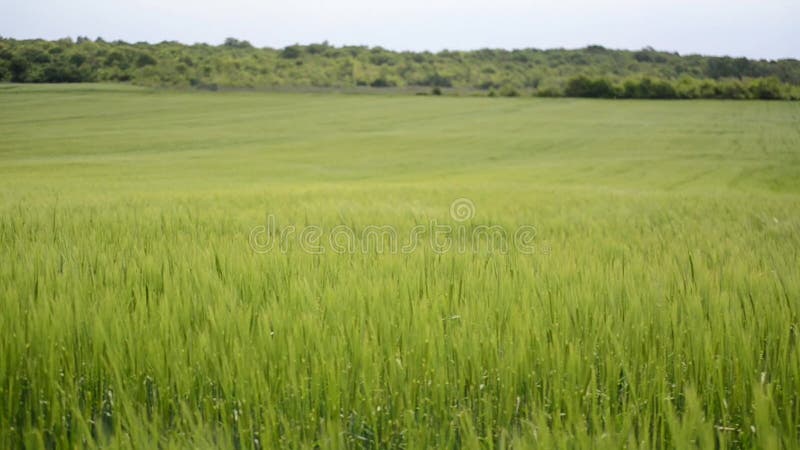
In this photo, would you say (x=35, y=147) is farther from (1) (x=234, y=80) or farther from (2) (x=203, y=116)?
(1) (x=234, y=80)

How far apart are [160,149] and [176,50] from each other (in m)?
41.3

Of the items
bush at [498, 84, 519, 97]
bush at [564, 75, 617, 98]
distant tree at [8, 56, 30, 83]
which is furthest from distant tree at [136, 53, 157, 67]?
bush at [564, 75, 617, 98]

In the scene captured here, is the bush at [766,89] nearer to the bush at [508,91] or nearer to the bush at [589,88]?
the bush at [589,88]

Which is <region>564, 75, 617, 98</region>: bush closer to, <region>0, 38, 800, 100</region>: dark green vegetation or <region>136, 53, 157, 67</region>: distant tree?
<region>0, 38, 800, 100</region>: dark green vegetation

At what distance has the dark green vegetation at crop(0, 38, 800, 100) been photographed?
5184cm

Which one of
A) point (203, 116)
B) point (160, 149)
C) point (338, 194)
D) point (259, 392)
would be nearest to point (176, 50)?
point (203, 116)

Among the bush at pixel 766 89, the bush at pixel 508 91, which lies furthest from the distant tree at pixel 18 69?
the bush at pixel 766 89

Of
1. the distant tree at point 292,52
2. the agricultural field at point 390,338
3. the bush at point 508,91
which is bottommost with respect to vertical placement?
the agricultural field at point 390,338

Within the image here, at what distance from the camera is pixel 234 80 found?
191ft

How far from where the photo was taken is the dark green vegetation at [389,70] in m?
51.8

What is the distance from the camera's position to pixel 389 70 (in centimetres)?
6806

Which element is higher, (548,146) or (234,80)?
(234,80)

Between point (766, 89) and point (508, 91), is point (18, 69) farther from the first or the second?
point (766, 89)

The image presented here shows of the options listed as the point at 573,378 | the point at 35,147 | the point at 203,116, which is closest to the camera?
the point at 573,378
